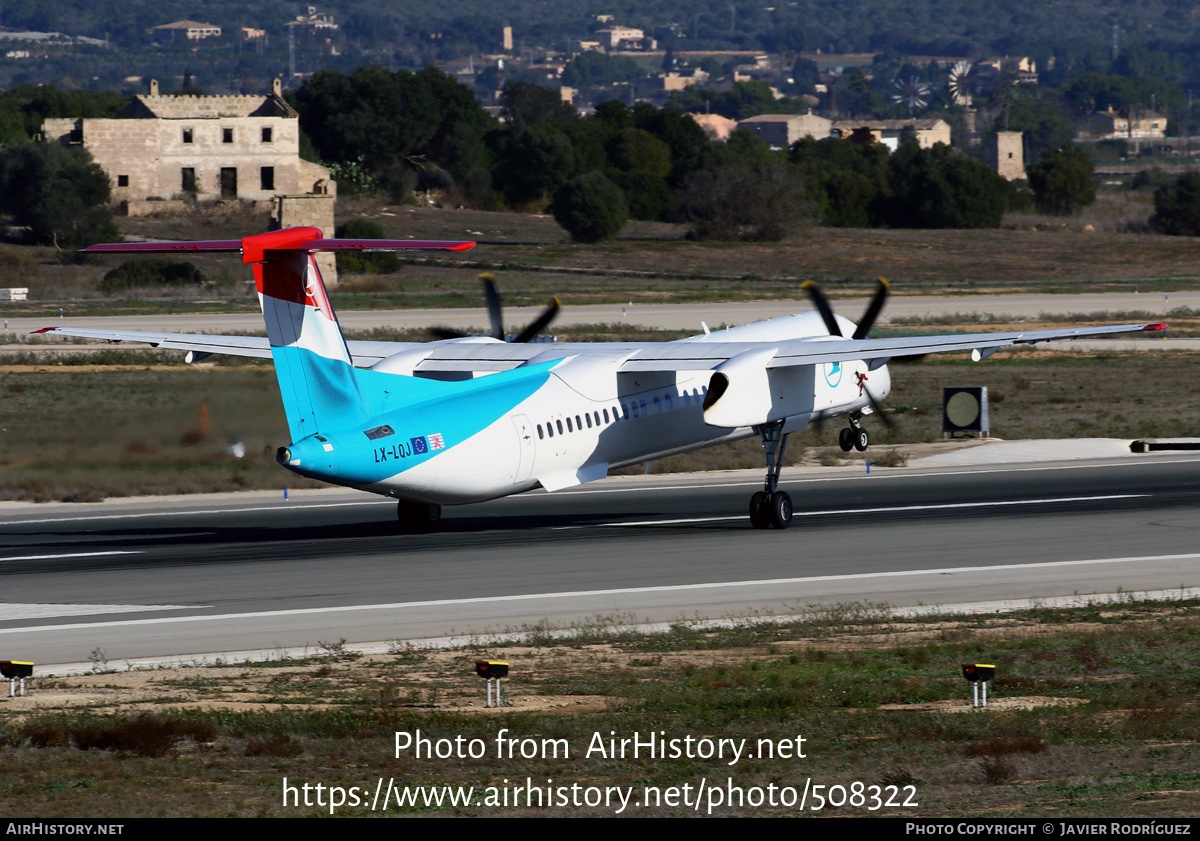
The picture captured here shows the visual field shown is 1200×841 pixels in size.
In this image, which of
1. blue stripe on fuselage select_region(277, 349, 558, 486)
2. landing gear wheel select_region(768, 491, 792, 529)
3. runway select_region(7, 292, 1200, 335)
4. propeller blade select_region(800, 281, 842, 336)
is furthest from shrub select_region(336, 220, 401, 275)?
blue stripe on fuselage select_region(277, 349, 558, 486)

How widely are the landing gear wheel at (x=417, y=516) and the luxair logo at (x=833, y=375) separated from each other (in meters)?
8.98

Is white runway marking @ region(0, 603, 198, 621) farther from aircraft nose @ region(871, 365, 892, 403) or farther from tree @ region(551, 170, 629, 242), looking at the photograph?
tree @ region(551, 170, 629, 242)

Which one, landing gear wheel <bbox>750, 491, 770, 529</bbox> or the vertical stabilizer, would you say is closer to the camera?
the vertical stabilizer

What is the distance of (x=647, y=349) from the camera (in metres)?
30.8

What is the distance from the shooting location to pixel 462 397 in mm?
27328

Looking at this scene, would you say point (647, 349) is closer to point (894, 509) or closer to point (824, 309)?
point (824, 309)

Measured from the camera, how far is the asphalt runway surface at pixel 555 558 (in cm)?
2311

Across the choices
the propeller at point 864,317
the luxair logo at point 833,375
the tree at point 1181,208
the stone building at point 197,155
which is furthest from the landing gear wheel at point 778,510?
the tree at point 1181,208

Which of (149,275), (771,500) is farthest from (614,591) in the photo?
(149,275)

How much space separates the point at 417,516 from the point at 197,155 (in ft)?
370

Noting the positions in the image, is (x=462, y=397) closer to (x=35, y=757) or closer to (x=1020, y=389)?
(x=35, y=757)

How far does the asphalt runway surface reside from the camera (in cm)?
2311

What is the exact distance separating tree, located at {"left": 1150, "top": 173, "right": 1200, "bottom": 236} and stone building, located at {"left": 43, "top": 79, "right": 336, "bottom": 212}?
80.6 metres

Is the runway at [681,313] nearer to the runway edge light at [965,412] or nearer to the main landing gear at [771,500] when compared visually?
the runway edge light at [965,412]
